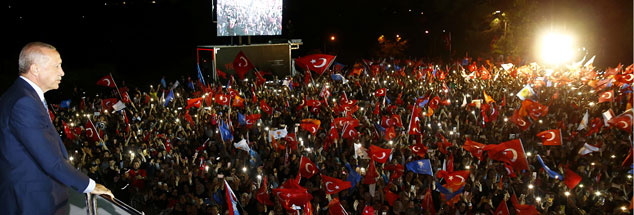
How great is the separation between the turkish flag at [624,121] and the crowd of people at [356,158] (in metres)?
0.04

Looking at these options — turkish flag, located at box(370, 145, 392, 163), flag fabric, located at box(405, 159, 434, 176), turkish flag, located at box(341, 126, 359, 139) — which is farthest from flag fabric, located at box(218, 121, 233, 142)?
flag fabric, located at box(405, 159, 434, 176)

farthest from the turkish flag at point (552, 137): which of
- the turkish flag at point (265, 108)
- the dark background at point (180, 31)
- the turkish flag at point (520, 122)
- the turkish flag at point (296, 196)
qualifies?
the dark background at point (180, 31)

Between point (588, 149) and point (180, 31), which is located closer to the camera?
point (588, 149)

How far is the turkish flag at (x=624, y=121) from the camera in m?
9.70

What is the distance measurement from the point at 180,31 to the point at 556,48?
2160 centimetres

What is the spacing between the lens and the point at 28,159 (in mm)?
3143

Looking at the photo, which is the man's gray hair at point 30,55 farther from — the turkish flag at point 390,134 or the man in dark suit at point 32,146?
the turkish flag at point 390,134

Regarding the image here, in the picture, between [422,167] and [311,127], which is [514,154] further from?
[311,127]

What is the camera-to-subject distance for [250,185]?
7293 millimetres

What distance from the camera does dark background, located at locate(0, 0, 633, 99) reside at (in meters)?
24.1

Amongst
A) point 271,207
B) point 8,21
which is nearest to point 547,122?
point 271,207

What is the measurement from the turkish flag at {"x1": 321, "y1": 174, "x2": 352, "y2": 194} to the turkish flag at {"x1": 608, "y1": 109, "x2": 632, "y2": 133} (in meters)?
6.04

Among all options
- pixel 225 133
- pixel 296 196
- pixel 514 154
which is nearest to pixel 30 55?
pixel 296 196

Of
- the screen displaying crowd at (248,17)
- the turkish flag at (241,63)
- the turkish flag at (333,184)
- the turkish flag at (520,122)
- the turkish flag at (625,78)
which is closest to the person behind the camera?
the turkish flag at (333,184)
